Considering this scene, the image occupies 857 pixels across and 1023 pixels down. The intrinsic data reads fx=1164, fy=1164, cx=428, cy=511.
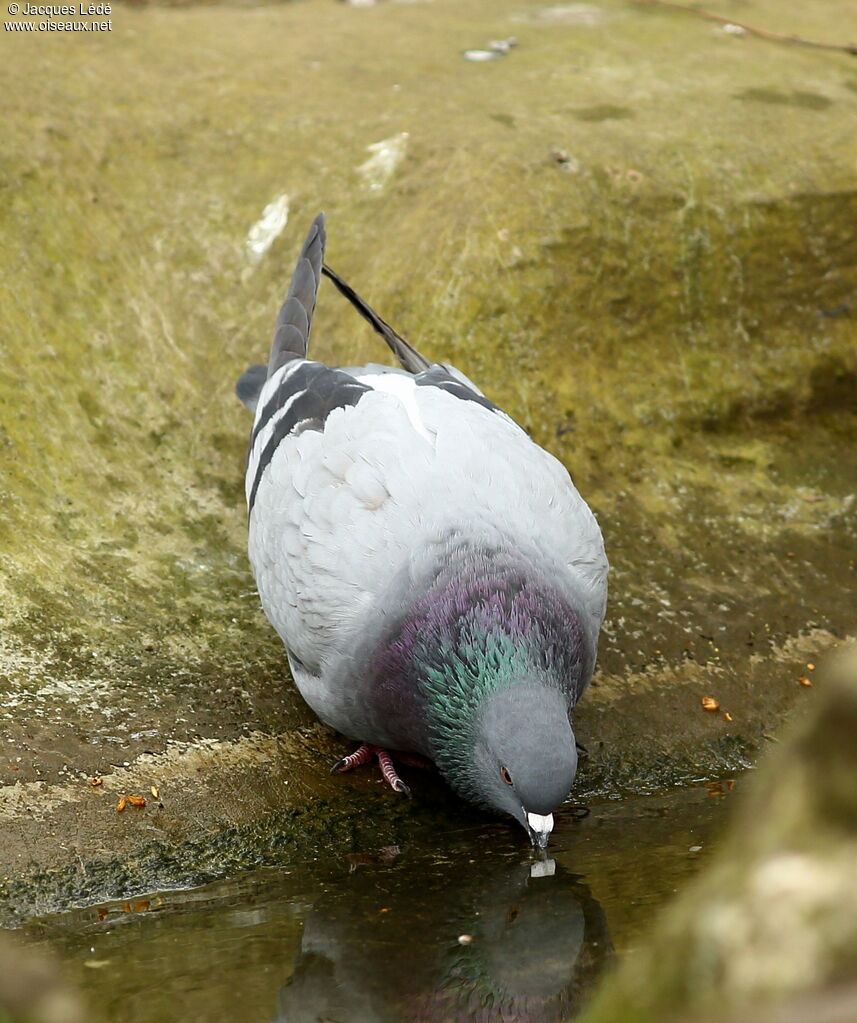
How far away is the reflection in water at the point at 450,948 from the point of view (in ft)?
9.27

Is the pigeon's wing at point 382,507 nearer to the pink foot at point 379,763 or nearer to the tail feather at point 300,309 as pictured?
the pink foot at point 379,763

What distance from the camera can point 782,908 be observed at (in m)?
1.35

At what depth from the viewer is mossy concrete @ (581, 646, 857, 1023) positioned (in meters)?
1.30

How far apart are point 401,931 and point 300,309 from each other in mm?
3015

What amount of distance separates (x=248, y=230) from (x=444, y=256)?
124cm

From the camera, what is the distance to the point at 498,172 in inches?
256

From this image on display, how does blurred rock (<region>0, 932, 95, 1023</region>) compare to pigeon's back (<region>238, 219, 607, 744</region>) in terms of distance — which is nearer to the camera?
blurred rock (<region>0, 932, 95, 1023</region>)

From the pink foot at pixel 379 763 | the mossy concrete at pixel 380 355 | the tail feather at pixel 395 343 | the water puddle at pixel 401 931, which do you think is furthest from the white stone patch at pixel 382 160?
the water puddle at pixel 401 931

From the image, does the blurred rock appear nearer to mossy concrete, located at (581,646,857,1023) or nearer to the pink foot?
mossy concrete, located at (581,646,857,1023)

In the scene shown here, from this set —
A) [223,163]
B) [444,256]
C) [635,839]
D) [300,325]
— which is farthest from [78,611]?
[223,163]

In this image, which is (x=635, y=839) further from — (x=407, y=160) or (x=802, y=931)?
(x=407, y=160)

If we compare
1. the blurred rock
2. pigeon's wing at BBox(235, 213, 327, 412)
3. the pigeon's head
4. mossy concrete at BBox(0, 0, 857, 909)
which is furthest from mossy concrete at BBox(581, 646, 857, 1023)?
pigeon's wing at BBox(235, 213, 327, 412)

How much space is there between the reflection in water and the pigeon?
288 millimetres

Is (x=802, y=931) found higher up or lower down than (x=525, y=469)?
higher up
